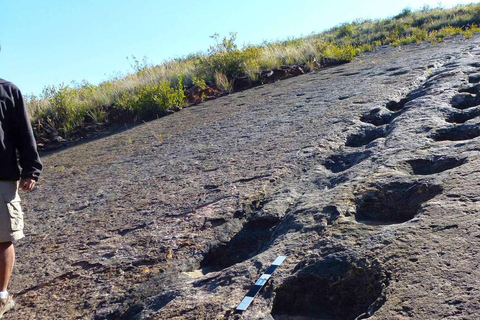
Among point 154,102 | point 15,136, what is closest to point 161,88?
point 154,102

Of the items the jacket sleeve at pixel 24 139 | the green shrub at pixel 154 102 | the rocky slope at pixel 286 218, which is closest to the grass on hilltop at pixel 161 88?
the green shrub at pixel 154 102

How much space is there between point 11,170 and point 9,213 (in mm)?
250

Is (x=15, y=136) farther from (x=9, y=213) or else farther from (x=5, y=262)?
(x=5, y=262)

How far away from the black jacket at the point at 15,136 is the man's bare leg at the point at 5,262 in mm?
392

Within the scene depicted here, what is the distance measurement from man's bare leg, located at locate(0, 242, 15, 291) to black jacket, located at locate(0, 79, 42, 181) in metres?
0.39

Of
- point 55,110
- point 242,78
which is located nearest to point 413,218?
point 242,78

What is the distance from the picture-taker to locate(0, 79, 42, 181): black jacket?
9.95 feet

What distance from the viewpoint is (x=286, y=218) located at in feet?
10.0

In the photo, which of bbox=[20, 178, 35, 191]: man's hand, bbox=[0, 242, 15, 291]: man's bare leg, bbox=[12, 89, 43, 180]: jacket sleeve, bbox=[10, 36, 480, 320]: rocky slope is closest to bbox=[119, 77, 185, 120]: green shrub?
bbox=[10, 36, 480, 320]: rocky slope

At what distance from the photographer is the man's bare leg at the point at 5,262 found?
287 cm

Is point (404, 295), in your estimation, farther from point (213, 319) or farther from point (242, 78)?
point (242, 78)

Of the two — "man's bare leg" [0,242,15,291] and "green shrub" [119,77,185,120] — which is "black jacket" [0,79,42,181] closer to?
"man's bare leg" [0,242,15,291]

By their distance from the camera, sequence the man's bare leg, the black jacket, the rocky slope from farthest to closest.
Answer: the black jacket < the man's bare leg < the rocky slope

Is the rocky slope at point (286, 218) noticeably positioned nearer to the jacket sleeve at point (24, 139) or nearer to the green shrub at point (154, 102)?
the jacket sleeve at point (24, 139)
